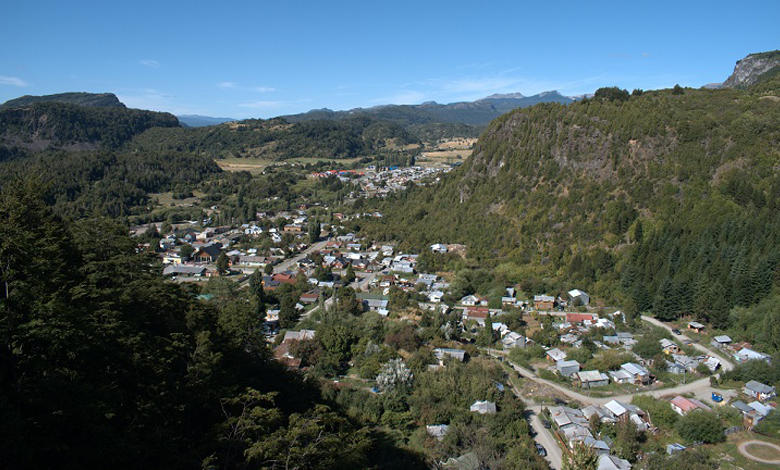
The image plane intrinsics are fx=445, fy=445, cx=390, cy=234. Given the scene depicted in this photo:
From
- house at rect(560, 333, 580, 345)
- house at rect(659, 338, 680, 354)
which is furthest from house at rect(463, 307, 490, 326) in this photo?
house at rect(659, 338, 680, 354)

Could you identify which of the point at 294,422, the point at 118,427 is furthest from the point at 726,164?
the point at 118,427

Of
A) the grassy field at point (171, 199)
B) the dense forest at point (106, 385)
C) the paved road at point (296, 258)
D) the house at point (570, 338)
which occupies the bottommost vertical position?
the house at point (570, 338)

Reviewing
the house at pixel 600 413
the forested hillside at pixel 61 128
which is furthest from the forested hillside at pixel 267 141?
the house at pixel 600 413

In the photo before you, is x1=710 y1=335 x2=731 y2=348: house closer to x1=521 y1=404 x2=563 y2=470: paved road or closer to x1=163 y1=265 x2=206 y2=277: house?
x1=521 y1=404 x2=563 y2=470: paved road

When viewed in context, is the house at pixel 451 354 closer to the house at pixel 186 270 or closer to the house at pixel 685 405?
the house at pixel 685 405

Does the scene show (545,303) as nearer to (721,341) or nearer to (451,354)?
(721,341)

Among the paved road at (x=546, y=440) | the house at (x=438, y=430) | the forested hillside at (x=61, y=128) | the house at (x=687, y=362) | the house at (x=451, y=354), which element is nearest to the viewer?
the paved road at (x=546, y=440)

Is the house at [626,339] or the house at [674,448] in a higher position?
the house at [674,448]
